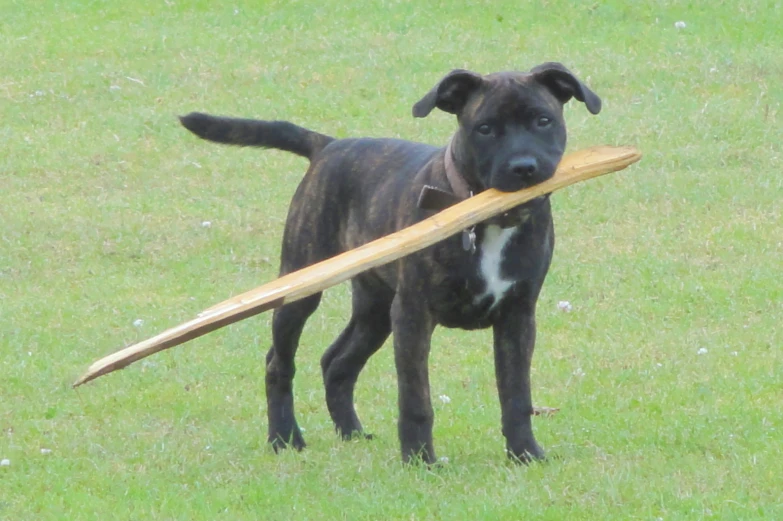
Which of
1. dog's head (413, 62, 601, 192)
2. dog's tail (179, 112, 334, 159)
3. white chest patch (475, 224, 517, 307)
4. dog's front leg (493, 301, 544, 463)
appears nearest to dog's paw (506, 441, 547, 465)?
dog's front leg (493, 301, 544, 463)

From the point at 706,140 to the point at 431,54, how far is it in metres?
4.41

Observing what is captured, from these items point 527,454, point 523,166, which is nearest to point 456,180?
point 523,166

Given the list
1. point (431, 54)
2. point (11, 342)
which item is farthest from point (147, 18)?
point (11, 342)

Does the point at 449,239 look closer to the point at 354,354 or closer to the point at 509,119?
the point at 509,119

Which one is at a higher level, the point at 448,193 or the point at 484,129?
the point at 484,129

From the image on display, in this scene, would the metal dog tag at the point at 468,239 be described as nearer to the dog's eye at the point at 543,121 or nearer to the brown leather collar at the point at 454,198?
the brown leather collar at the point at 454,198

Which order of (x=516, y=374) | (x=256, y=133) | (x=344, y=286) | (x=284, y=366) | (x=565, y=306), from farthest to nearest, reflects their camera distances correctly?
(x=344, y=286)
(x=565, y=306)
(x=256, y=133)
(x=284, y=366)
(x=516, y=374)

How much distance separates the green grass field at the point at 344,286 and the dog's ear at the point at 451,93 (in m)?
1.60

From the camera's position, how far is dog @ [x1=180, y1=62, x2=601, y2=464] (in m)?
5.97

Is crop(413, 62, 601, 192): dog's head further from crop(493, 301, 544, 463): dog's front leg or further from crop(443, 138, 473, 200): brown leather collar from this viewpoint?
crop(493, 301, 544, 463): dog's front leg

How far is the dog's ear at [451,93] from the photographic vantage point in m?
6.09

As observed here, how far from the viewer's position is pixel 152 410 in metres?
7.80

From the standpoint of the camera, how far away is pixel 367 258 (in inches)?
223

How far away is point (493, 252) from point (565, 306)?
143 inches
